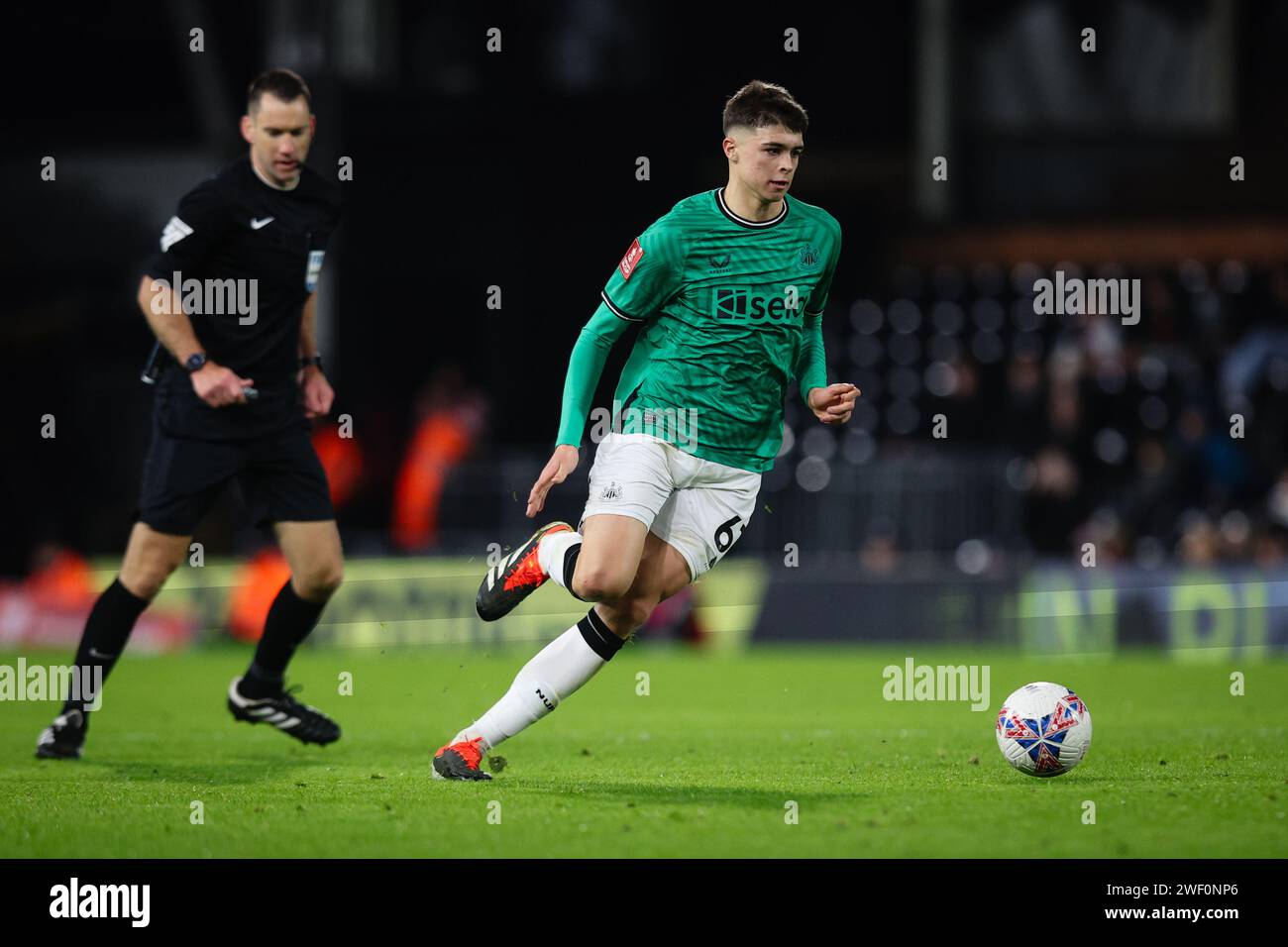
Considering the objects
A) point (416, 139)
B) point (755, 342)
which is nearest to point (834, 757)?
point (755, 342)

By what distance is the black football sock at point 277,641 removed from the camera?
318 inches

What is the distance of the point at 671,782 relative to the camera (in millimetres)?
6934

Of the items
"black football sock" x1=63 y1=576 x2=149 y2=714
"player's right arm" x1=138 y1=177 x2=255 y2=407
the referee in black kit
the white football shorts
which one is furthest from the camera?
"black football sock" x1=63 y1=576 x2=149 y2=714

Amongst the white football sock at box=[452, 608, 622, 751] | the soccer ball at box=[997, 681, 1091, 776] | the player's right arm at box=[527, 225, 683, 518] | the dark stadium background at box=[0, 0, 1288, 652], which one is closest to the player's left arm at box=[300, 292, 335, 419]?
the player's right arm at box=[527, 225, 683, 518]

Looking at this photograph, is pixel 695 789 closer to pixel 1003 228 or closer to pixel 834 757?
pixel 834 757

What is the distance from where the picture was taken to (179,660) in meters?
14.7

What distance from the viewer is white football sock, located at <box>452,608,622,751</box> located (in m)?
6.64

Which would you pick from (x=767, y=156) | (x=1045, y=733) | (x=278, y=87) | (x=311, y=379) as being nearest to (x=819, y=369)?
(x=767, y=156)

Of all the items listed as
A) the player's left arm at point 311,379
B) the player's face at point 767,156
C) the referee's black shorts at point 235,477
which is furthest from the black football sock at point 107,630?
the player's face at point 767,156

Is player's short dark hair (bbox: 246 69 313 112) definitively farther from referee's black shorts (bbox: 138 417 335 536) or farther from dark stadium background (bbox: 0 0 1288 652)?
dark stadium background (bbox: 0 0 1288 652)

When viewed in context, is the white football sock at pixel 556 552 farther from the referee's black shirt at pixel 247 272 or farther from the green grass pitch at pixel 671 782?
the referee's black shirt at pixel 247 272

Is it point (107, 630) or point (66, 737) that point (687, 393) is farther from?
point (66, 737)

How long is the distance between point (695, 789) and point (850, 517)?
9.86 m

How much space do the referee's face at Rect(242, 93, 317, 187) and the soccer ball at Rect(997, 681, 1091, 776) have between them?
11.8ft
